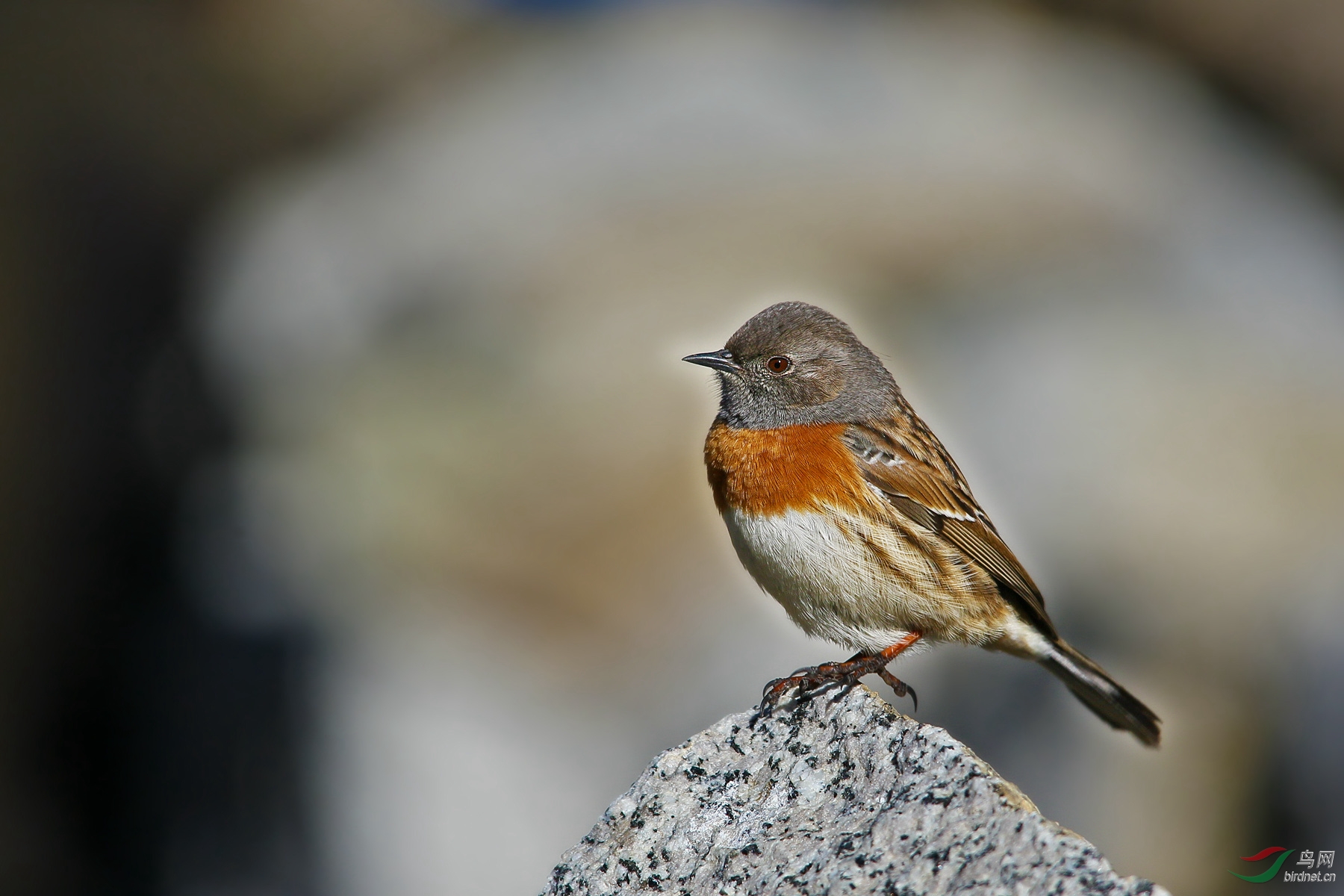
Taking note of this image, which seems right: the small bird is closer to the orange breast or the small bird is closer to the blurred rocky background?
the orange breast

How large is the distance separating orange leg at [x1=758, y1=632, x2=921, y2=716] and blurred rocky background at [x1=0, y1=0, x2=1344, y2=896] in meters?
3.11

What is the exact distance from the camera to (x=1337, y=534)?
33.0 ft

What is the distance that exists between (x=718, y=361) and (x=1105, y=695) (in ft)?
7.93

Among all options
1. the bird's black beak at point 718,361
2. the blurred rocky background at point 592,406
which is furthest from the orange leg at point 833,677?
the blurred rocky background at point 592,406

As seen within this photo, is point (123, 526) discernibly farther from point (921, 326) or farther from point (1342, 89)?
point (1342, 89)

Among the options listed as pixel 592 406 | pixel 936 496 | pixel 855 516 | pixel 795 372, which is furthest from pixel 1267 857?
pixel 592 406

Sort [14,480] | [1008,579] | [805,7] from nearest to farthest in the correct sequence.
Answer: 1. [1008,579]
2. [14,480]
3. [805,7]

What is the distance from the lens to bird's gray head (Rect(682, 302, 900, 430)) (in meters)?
5.86

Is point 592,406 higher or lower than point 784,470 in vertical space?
higher

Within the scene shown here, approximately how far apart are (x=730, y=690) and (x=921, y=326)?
3549 millimetres

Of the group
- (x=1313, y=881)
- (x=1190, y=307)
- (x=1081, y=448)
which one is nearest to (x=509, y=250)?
(x=1081, y=448)

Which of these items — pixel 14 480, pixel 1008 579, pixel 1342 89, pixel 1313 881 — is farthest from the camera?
pixel 1342 89

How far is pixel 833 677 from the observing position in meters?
4.73

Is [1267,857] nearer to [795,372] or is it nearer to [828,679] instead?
[795,372]
